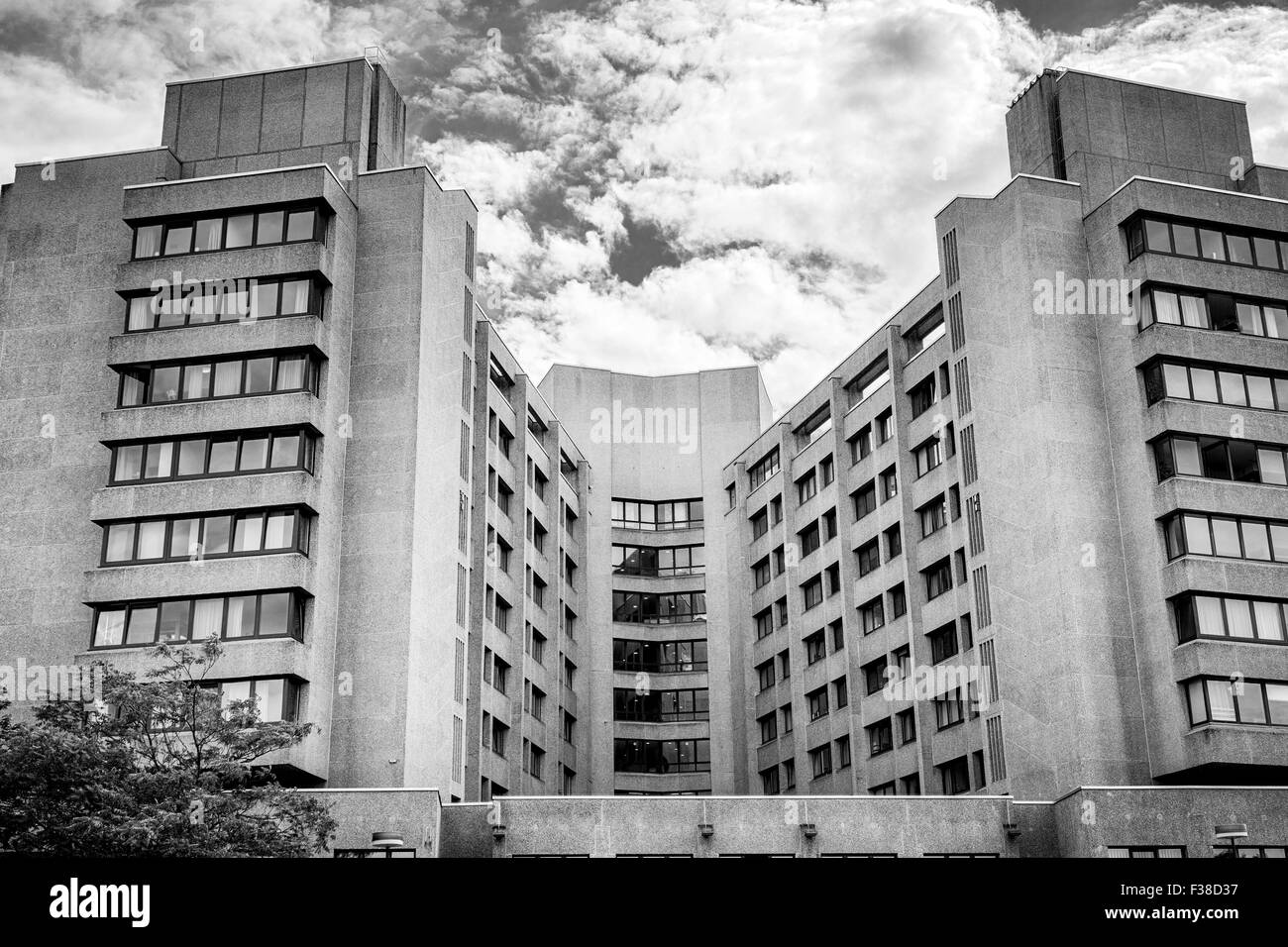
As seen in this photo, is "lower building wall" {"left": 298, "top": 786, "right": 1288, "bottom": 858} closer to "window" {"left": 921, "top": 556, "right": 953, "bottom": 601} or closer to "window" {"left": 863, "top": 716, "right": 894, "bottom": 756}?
"window" {"left": 921, "top": 556, "right": 953, "bottom": 601}

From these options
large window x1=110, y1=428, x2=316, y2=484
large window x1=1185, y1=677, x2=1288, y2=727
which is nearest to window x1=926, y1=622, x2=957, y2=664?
large window x1=1185, y1=677, x2=1288, y2=727

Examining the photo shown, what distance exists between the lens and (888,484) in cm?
7762

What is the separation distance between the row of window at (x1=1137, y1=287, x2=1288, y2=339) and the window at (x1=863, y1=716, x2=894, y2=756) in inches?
1034

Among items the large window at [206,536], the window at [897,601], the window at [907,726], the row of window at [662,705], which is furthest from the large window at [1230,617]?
the row of window at [662,705]

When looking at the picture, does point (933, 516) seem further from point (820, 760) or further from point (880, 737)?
point (820, 760)

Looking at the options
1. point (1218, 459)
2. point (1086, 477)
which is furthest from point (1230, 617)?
point (1086, 477)

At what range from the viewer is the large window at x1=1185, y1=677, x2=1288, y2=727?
5738 cm

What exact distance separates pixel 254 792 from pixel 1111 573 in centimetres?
3892

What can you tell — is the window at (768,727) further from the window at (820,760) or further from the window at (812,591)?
the window at (812,591)

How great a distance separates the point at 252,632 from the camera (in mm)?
57375
